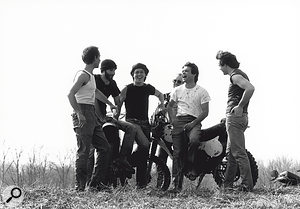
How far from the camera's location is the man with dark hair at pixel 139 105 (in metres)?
7.85

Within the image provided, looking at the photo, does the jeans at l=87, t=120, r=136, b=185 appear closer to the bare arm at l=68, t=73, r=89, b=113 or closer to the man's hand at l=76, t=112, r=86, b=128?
the man's hand at l=76, t=112, r=86, b=128

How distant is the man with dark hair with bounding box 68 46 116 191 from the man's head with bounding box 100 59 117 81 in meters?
0.59

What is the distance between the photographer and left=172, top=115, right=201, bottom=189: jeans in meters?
7.67

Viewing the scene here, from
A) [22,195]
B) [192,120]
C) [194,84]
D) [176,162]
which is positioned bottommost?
[22,195]

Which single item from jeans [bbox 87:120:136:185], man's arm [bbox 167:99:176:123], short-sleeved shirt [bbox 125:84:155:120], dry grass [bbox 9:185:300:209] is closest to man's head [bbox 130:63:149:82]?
short-sleeved shirt [bbox 125:84:155:120]

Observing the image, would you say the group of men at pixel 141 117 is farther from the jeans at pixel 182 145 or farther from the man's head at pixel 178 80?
the man's head at pixel 178 80

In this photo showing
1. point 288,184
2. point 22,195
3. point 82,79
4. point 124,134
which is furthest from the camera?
point 288,184

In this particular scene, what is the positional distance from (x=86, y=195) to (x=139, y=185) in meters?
1.23

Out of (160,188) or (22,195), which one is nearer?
(22,195)

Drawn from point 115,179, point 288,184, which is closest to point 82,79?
point 115,179

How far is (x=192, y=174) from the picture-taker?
25.8 feet

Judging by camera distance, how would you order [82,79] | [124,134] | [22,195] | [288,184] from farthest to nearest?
1. [288,184]
2. [124,134]
3. [82,79]
4. [22,195]

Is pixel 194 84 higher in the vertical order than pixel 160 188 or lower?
higher

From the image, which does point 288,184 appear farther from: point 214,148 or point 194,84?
point 194,84
